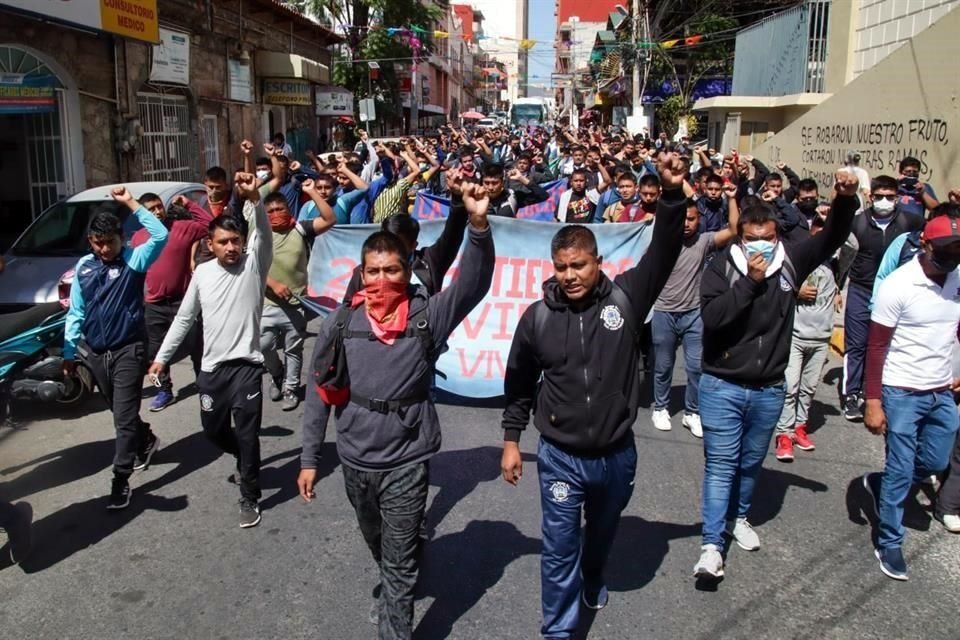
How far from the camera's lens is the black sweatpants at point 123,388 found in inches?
202

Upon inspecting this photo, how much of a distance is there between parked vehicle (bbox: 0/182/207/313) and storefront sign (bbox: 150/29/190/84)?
8.28 meters

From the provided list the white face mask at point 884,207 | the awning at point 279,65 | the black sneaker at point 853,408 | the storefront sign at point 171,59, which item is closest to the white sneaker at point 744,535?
the black sneaker at point 853,408

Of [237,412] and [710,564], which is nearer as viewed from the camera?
[710,564]

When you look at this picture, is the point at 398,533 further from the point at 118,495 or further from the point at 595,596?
the point at 118,495

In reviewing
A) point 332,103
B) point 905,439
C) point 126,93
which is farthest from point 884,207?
point 332,103

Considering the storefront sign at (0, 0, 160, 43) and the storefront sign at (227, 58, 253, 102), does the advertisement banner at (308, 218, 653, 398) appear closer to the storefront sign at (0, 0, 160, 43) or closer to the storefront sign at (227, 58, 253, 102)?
the storefront sign at (0, 0, 160, 43)

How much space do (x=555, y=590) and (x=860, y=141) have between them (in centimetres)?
1250

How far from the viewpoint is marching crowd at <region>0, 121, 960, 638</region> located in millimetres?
3420

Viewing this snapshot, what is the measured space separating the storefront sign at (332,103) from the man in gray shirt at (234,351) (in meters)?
27.8

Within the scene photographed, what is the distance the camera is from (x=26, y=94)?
43.1 feet

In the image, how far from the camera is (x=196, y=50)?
66.0ft

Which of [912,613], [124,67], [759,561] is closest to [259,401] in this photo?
[759,561]

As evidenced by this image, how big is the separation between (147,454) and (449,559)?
2.54 metres

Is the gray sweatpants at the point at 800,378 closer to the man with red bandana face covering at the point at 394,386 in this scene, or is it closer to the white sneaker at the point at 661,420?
the white sneaker at the point at 661,420
